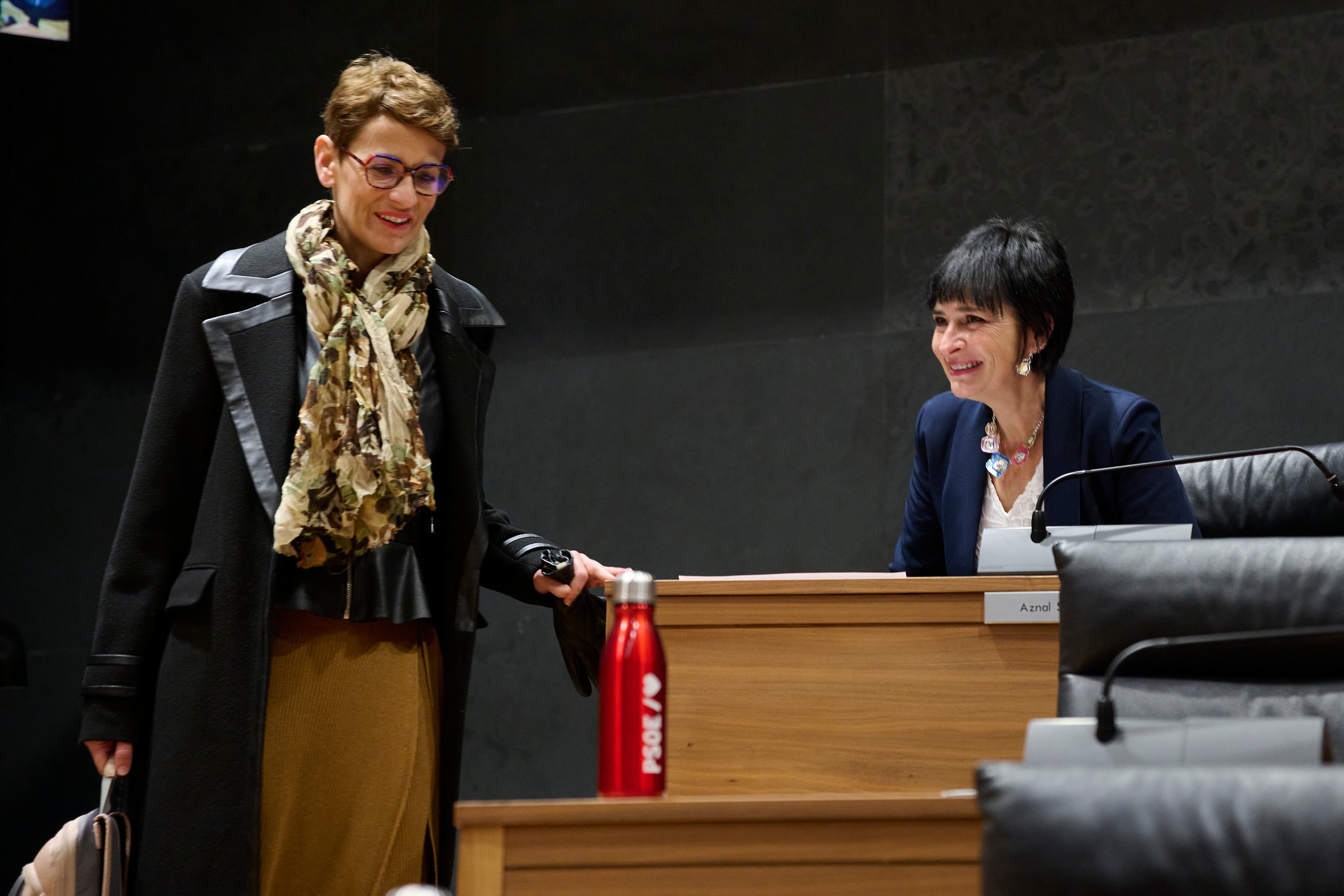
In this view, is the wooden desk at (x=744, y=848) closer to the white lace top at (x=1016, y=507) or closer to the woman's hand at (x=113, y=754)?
the woman's hand at (x=113, y=754)

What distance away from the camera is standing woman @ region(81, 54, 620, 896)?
5.82 ft

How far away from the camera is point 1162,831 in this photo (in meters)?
0.87

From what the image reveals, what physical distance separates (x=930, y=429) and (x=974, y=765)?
1.00m

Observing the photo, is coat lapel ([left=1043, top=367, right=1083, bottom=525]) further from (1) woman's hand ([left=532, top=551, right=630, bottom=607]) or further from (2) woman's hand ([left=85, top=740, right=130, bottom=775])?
(2) woman's hand ([left=85, top=740, right=130, bottom=775])

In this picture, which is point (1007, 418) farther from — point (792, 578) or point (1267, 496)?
point (792, 578)

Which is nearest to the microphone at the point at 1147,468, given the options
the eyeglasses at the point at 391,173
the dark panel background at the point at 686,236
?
the eyeglasses at the point at 391,173

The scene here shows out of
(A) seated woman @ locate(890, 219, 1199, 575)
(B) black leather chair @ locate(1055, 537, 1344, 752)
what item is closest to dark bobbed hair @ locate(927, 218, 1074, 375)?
(A) seated woman @ locate(890, 219, 1199, 575)

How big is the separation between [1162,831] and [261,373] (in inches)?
52.8

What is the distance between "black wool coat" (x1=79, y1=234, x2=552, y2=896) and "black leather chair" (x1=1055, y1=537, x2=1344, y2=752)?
906 millimetres

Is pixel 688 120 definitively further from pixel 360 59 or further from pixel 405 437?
pixel 405 437

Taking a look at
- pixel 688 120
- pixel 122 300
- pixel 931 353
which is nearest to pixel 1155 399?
pixel 931 353

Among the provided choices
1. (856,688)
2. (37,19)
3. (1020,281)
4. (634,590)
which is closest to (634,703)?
(634,590)

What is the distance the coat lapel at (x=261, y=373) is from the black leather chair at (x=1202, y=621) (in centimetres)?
102

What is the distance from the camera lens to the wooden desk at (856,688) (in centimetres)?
156
